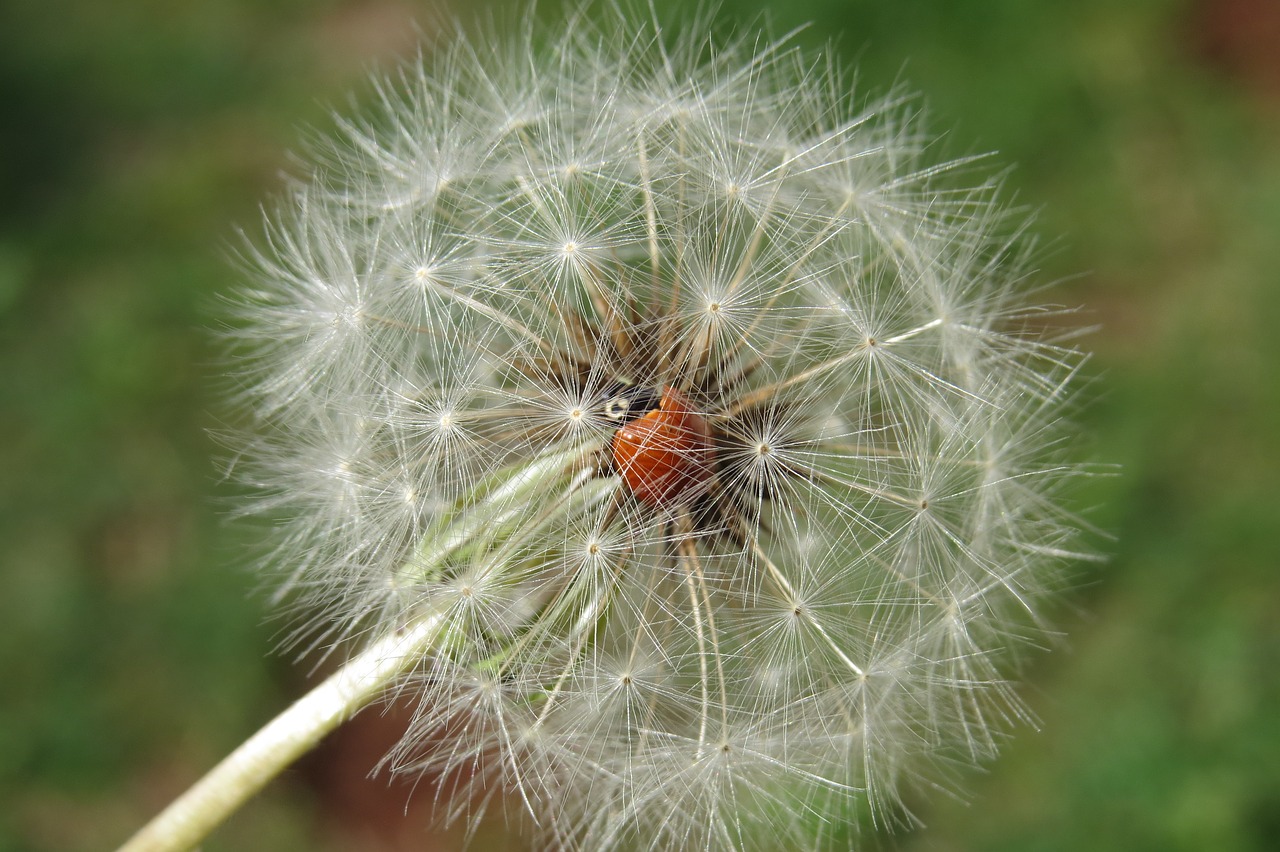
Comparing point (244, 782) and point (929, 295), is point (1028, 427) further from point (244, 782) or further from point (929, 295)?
point (244, 782)

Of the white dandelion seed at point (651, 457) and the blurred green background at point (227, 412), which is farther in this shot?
the blurred green background at point (227, 412)

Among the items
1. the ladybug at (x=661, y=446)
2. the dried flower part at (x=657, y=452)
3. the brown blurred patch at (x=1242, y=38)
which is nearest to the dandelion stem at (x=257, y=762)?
the dried flower part at (x=657, y=452)

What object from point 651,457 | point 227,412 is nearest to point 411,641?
point 651,457

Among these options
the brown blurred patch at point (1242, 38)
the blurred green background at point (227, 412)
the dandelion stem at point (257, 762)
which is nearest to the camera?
the dandelion stem at point (257, 762)

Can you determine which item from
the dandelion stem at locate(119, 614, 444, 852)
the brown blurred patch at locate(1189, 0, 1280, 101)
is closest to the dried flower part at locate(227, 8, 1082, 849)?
the dandelion stem at locate(119, 614, 444, 852)

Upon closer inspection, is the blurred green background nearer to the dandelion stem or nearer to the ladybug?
the dandelion stem

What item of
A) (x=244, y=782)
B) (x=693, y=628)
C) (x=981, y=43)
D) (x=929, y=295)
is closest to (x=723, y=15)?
(x=981, y=43)

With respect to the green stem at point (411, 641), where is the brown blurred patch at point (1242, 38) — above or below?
above

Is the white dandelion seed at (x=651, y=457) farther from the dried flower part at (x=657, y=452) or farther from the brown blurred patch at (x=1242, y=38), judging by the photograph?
the brown blurred patch at (x=1242, y=38)

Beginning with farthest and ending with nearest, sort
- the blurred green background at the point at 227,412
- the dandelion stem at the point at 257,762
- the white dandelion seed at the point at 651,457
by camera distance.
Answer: the blurred green background at the point at 227,412, the white dandelion seed at the point at 651,457, the dandelion stem at the point at 257,762
